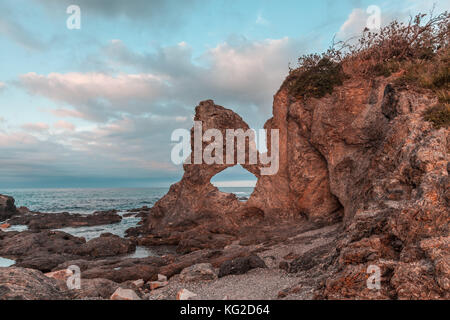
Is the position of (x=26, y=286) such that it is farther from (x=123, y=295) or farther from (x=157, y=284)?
(x=157, y=284)

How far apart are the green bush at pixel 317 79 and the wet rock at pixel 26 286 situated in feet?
47.2

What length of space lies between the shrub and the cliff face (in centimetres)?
23

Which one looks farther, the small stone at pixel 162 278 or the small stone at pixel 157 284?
the small stone at pixel 162 278

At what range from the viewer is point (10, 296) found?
5629 mm

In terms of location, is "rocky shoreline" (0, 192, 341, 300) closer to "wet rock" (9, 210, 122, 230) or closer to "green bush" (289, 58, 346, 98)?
"green bush" (289, 58, 346, 98)

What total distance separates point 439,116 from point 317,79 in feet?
28.4

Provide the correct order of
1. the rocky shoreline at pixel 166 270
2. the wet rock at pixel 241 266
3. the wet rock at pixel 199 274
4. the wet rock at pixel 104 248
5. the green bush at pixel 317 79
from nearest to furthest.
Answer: the rocky shoreline at pixel 166 270 → the wet rock at pixel 241 266 → the wet rock at pixel 199 274 → the green bush at pixel 317 79 → the wet rock at pixel 104 248

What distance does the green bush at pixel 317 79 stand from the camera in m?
14.3

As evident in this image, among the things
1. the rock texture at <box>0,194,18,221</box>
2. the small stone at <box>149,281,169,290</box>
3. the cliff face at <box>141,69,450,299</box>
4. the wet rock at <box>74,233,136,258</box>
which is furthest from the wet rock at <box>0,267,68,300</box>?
the rock texture at <box>0,194,18,221</box>

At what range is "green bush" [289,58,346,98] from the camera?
14266 mm

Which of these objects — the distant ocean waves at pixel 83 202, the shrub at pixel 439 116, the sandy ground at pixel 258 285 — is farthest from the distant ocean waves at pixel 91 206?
the shrub at pixel 439 116

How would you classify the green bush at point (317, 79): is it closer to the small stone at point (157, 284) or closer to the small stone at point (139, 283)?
the small stone at point (157, 284)
